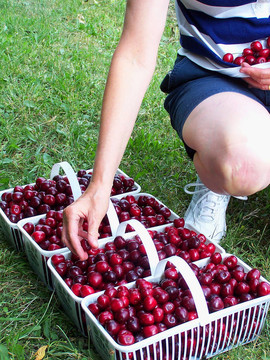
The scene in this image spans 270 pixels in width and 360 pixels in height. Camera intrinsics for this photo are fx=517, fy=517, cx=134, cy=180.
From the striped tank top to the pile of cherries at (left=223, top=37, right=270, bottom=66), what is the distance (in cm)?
2

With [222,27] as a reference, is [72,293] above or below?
below

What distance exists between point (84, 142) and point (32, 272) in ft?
3.78

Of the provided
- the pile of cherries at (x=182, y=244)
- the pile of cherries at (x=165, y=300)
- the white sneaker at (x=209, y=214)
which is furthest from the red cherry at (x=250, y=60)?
the pile of cherries at (x=165, y=300)

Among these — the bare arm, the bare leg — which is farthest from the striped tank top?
the bare arm

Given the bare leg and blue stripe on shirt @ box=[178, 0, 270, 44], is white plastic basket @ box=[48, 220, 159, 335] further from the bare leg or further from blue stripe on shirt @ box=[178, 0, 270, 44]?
blue stripe on shirt @ box=[178, 0, 270, 44]

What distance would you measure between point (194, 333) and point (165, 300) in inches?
5.1

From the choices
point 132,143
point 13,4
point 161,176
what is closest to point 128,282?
point 161,176

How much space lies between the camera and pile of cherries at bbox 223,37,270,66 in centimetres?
191

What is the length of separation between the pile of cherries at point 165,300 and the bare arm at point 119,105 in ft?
0.59

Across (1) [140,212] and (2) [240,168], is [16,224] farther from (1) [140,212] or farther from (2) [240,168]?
(2) [240,168]

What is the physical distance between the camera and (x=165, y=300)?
5.10ft

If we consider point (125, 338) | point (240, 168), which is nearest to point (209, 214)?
point (240, 168)

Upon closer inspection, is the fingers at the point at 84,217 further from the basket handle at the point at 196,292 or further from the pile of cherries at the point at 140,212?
the pile of cherries at the point at 140,212

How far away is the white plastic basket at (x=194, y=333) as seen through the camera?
1418mm
